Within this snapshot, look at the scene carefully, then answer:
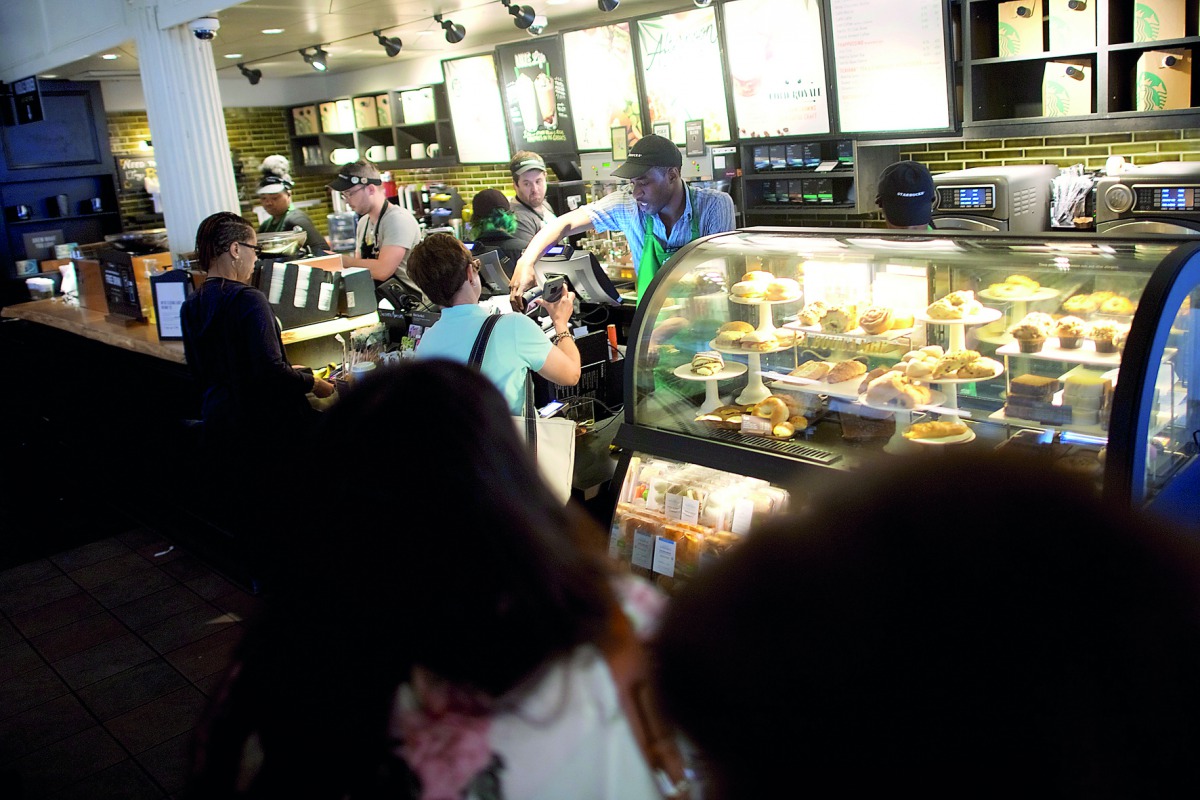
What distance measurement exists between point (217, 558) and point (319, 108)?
757cm

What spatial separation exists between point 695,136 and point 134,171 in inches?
294

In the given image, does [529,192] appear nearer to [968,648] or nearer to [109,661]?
[109,661]

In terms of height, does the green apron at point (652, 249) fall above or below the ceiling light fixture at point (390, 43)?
below

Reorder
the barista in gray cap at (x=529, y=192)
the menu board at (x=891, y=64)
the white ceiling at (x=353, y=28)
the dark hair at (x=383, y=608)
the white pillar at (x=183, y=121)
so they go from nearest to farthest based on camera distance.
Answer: the dark hair at (x=383, y=608) < the menu board at (x=891, y=64) < the white pillar at (x=183, y=121) < the barista in gray cap at (x=529, y=192) < the white ceiling at (x=353, y=28)

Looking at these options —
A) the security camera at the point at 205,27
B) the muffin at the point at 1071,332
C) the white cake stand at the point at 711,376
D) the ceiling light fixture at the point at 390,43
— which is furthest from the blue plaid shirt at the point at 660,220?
the ceiling light fixture at the point at 390,43

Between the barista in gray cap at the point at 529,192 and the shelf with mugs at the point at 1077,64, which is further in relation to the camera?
the barista in gray cap at the point at 529,192

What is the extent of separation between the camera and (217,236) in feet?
13.3

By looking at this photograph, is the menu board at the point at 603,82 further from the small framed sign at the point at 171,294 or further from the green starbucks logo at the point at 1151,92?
the small framed sign at the point at 171,294

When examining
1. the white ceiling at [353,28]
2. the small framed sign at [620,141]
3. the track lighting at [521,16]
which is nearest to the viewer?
the track lighting at [521,16]

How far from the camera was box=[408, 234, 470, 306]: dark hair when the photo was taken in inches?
120

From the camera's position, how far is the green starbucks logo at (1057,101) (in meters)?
5.22

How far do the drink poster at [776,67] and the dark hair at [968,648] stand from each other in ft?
19.5

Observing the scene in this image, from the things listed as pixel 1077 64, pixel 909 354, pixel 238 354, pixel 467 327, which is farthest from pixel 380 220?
pixel 1077 64

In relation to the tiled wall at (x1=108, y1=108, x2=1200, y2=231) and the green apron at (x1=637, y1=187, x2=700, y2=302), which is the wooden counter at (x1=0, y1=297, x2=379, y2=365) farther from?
the tiled wall at (x1=108, y1=108, x2=1200, y2=231)
